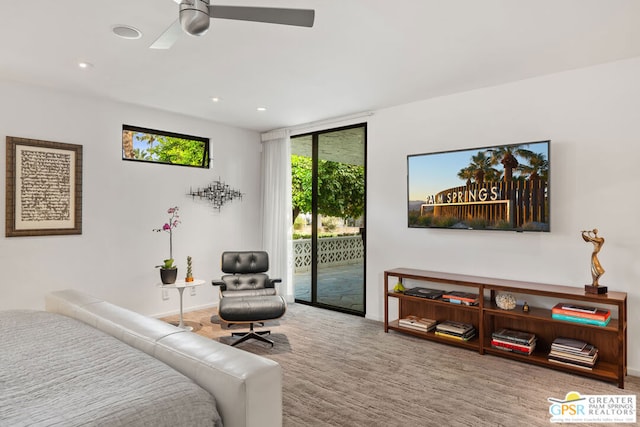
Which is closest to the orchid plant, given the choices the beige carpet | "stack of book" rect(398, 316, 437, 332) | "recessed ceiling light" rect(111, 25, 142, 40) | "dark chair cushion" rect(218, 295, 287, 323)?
the beige carpet

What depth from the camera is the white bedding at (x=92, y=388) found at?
1221 mm

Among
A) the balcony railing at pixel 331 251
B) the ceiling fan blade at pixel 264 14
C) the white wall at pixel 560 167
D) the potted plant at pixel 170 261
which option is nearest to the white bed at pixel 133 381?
the ceiling fan blade at pixel 264 14

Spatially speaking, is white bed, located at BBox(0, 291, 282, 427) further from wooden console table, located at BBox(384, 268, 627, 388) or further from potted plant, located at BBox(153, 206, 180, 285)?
wooden console table, located at BBox(384, 268, 627, 388)

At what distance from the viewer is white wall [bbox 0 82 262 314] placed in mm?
3869

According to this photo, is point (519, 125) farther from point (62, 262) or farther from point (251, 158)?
point (62, 262)

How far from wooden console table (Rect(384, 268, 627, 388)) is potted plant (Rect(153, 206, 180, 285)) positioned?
2459mm

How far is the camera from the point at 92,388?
137 centimetres

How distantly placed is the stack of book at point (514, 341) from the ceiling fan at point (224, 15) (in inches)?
126

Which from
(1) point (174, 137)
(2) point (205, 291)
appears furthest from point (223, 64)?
(2) point (205, 291)

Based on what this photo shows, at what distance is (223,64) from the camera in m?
3.34

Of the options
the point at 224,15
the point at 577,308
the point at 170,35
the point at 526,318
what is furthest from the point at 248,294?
the point at 577,308

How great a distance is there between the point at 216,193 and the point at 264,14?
4.02 metres

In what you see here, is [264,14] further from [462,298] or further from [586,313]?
[586,313]

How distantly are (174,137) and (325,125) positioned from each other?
210 cm
